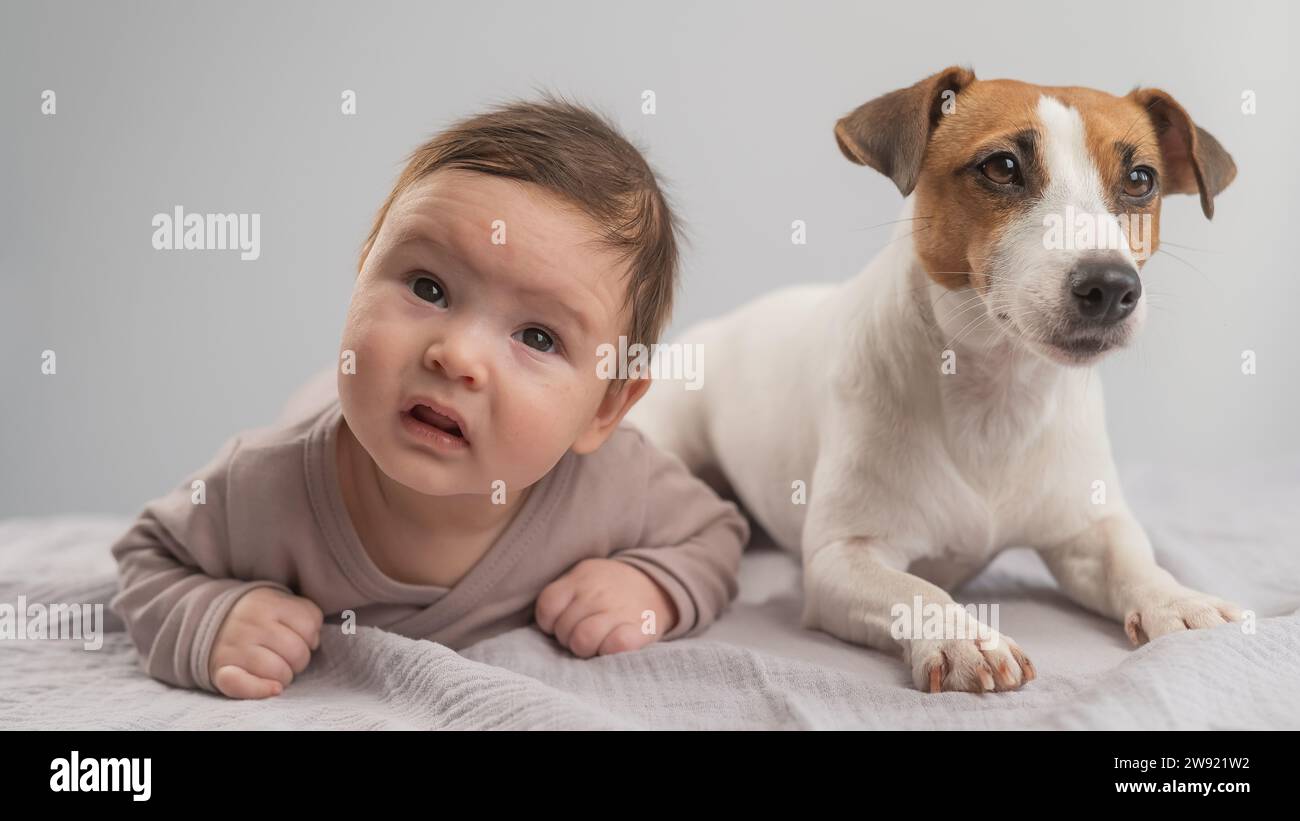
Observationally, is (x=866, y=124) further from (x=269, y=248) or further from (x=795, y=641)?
(x=269, y=248)

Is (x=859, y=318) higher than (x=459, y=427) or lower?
higher

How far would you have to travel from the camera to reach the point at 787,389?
2129 millimetres

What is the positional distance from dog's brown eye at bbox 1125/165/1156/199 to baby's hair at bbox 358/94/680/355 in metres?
0.61

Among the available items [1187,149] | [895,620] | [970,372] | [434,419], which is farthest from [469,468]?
[1187,149]

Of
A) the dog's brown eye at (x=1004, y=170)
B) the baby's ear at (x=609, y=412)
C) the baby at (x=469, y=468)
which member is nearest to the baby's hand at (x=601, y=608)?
the baby at (x=469, y=468)

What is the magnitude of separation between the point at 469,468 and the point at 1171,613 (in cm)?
95

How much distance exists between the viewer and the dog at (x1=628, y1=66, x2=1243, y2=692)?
1488mm

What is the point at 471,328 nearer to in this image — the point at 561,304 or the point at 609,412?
the point at 561,304

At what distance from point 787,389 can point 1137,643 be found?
75 cm

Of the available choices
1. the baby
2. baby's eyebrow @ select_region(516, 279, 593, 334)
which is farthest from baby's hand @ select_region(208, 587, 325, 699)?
baby's eyebrow @ select_region(516, 279, 593, 334)

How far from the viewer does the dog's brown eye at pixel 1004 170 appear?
157 cm

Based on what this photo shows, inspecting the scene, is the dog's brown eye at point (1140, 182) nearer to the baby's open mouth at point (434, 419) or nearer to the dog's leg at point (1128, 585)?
the dog's leg at point (1128, 585)
